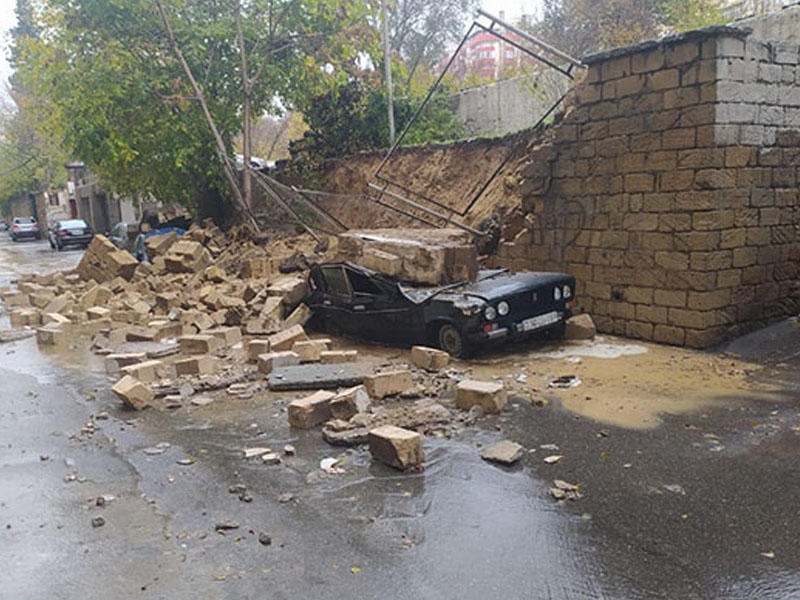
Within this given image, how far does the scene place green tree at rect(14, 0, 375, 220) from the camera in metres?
15.4

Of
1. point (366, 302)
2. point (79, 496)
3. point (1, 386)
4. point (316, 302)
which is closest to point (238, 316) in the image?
point (316, 302)

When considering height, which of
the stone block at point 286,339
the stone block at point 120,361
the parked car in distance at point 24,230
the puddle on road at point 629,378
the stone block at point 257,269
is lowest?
the puddle on road at point 629,378

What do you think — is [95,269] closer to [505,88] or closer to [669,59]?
[505,88]

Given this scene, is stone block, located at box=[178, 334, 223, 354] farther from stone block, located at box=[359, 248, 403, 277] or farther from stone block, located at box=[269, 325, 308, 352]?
stone block, located at box=[359, 248, 403, 277]

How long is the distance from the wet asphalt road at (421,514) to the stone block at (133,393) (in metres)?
0.44

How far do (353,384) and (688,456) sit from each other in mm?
3392

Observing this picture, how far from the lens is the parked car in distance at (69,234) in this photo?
3191 cm

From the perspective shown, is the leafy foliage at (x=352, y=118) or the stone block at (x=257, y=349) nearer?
the stone block at (x=257, y=349)

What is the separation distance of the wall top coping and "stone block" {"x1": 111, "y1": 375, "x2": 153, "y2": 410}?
23.3ft

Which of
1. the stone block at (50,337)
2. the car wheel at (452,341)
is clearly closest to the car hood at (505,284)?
the car wheel at (452,341)

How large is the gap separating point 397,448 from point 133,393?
3368 mm

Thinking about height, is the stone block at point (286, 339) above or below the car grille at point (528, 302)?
below

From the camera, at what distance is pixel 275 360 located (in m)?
7.83

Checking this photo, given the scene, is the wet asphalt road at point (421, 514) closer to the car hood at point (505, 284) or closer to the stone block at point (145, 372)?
the stone block at point (145, 372)
